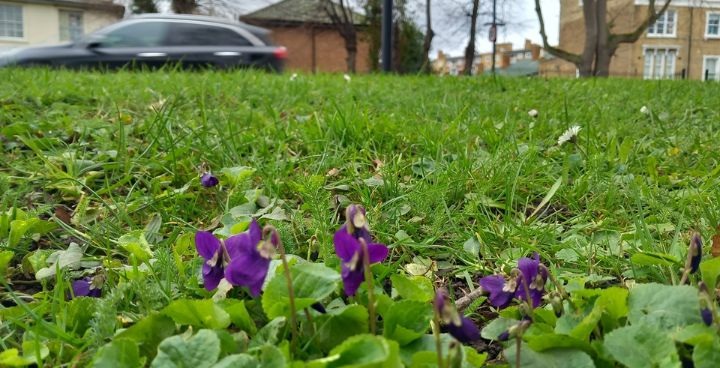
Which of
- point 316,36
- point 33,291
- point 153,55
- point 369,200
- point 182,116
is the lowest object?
point 33,291

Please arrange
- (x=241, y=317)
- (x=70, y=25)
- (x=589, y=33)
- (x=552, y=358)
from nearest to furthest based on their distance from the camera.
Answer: (x=552, y=358)
(x=241, y=317)
(x=589, y=33)
(x=70, y=25)

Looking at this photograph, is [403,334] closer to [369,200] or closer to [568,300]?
[568,300]

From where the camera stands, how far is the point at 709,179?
189 cm

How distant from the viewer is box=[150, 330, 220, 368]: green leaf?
31.3 inches

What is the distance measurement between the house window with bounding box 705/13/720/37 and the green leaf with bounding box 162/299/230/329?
161ft

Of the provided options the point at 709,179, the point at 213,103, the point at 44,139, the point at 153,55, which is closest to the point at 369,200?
the point at 709,179

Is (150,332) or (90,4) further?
(90,4)

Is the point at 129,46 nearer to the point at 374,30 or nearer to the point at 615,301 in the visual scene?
the point at 615,301

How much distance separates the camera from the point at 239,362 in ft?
2.57

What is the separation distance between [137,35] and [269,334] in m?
10.1

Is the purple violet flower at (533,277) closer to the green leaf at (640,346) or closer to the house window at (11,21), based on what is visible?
the green leaf at (640,346)

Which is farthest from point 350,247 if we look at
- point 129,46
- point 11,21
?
point 11,21

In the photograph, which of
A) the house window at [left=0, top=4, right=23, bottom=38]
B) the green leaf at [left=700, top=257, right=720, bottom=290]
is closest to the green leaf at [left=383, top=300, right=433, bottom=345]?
the green leaf at [left=700, top=257, right=720, bottom=290]

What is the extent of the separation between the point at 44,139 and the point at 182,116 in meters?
0.73
